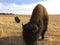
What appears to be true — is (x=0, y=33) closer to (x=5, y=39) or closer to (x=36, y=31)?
(x=5, y=39)

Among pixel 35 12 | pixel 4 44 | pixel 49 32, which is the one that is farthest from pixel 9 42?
pixel 49 32

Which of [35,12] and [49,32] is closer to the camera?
[35,12]

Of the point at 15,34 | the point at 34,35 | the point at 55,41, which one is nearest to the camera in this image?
the point at 34,35

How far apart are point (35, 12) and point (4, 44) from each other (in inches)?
101

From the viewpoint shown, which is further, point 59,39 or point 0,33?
point 0,33

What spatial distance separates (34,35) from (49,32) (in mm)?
6049

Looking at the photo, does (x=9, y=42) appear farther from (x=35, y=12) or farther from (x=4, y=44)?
(x=35, y=12)

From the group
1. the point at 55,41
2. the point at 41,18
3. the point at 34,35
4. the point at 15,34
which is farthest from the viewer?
the point at 15,34

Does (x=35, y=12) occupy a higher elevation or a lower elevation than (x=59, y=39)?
higher

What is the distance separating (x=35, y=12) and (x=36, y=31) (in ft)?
6.83

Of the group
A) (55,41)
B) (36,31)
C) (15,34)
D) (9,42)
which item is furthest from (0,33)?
(36,31)

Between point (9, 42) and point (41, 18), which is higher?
point (41, 18)

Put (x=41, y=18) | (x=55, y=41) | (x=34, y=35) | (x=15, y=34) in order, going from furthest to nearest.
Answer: (x=15, y=34) < (x=55, y=41) < (x=41, y=18) < (x=34, y=35)

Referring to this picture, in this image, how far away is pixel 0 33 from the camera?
1944 cm
